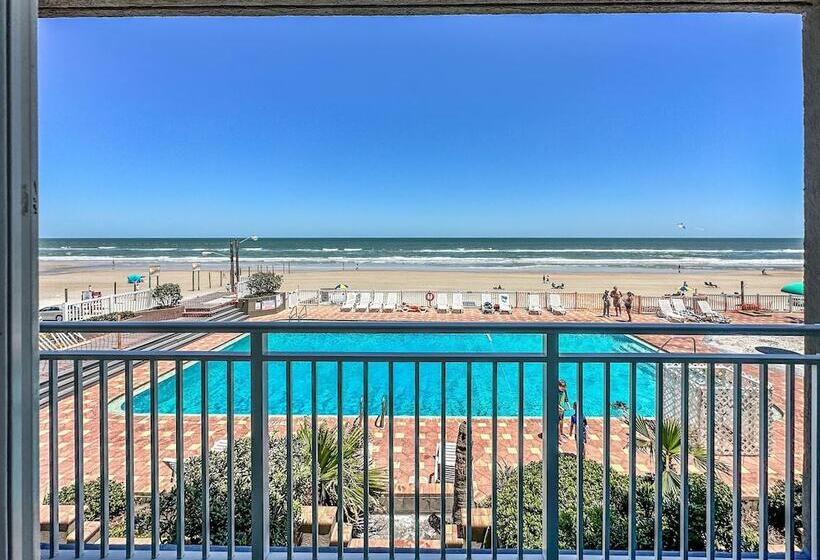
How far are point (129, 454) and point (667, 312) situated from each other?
10191mm

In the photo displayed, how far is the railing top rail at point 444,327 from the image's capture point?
1.52 meters

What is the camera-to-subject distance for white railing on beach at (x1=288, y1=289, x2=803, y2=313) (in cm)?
1058

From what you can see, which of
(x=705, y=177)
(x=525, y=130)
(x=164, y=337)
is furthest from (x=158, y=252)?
(x=705, y=177)

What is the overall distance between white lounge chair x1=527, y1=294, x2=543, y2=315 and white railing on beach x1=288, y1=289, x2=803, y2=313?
58mm

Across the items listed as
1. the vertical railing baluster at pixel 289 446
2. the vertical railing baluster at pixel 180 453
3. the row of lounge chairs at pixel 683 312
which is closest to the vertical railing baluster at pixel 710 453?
the vertical railing baluster at pixel 289 446

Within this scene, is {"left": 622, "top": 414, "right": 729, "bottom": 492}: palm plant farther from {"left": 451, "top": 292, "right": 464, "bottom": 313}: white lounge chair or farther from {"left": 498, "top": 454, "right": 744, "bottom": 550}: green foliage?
{"left": 451, "top": 292, "right": 464, "bottom": 313}: white lounge chair

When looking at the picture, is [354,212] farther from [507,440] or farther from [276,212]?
[507,440]

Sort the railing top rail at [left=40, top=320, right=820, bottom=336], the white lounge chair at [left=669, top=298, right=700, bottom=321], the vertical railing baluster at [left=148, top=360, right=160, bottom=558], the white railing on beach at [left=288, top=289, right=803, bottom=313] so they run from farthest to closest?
the white railing on beach at [left=288, top=289, right=803, bottom=313], the white lounge chair at [left=669, top=298, right=700, bottom=321], the vertical railing baluster at [left=148, top=360, right=160, bottom=558], the railing top rail at [left=40, top=320, right=820, bottom=336]

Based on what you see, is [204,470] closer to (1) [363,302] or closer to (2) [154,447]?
(2) [154,447]

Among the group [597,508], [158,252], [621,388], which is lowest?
[621,388]

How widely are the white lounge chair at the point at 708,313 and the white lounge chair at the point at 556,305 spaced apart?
2.60m

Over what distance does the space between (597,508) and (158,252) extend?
999 inches

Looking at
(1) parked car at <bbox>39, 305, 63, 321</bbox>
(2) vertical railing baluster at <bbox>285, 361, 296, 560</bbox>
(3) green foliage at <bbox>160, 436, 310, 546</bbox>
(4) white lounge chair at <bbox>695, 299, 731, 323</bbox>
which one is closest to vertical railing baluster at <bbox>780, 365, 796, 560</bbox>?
(2) vertical railing baluster at <bbox>285, 361, 296, 560</bbox>

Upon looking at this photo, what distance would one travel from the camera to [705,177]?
18500 millimetres
